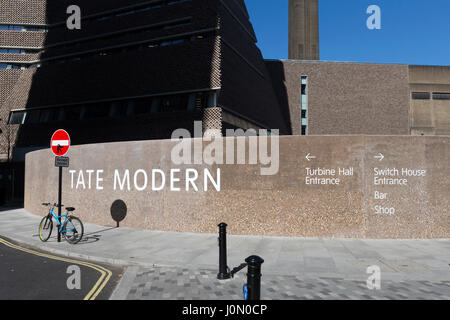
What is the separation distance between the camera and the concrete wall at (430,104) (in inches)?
1667

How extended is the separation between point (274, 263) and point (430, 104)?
46824 millimetres

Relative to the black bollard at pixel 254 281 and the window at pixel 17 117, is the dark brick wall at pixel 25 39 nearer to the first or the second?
the window at pixel 17 117

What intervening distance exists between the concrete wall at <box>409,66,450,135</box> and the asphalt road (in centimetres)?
4638

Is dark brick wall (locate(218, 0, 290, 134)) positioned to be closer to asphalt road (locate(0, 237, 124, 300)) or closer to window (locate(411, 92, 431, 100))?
asphalt road (locate(0, 237, 124, 300))

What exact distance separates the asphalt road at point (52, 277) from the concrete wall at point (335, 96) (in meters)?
34.9

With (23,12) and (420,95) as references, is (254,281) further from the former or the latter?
(420,95)

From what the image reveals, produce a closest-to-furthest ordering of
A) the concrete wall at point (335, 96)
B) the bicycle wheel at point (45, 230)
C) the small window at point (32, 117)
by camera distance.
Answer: the bicycle wheel at point (45, 230) → the small window at point (32, 117) → the concrete wall at point (335, 96)

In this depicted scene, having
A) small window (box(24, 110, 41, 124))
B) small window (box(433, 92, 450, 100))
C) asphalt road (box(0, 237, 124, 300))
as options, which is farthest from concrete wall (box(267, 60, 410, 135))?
asphalt road (box(0, 237, 124, 300))

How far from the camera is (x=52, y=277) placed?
6.26 meters

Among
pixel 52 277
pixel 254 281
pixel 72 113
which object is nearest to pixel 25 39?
pixel 72 113

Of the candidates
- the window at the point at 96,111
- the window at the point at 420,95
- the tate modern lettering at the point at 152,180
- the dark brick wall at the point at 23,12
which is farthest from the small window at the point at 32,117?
the window at the point at 420,95

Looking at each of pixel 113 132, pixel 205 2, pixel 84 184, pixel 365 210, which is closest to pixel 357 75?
pixel 205 2

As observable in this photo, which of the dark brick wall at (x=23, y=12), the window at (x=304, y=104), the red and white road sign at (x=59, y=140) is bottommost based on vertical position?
the red and white road sign at (x=59, y=140)

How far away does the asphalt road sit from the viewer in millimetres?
5327
